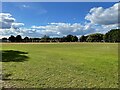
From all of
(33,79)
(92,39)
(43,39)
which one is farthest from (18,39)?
(33,79)

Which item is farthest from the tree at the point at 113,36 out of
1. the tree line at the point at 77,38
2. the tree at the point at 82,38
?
the tree at the point at 82,38

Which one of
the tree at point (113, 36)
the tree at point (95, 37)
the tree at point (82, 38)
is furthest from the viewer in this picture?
the tree at point (95, 37)

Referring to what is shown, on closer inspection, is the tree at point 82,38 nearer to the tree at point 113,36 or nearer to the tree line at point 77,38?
the tree line at point 77,38

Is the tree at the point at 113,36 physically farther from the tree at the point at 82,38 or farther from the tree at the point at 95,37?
the tree at the point at 82,38

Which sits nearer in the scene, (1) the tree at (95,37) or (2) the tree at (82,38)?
(2) the tree at (82,38)

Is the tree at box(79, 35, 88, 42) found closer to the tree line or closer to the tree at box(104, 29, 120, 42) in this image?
the tree line

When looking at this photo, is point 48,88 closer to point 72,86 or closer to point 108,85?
point 72,86

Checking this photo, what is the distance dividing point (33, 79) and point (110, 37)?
141 m

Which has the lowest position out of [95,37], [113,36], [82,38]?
[82,38]

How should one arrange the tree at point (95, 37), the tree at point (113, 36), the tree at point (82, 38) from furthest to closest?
the tree at point (95, 37) → the tree at point (82, 38) → the tree at point (113, 36)

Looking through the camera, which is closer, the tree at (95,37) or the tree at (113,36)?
the tree at (113,36)

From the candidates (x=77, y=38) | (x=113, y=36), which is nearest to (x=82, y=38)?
(x=77, y=38)

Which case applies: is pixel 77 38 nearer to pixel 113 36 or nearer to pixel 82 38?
pixel 82 38

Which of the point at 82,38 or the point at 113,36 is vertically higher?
the point at 113,36
